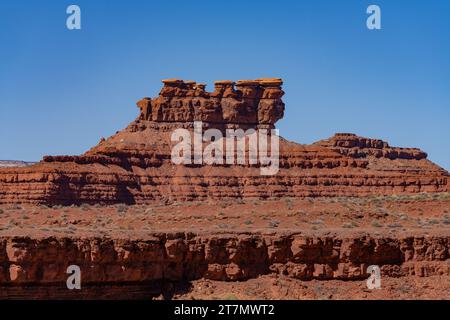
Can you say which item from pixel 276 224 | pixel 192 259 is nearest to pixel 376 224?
pixel 276 224

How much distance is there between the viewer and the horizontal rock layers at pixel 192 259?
44.6 meters

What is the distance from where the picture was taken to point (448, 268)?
4822cm

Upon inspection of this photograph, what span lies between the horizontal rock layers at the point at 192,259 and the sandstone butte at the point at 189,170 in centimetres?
5034

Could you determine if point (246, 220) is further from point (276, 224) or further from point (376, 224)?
point (376, 224)

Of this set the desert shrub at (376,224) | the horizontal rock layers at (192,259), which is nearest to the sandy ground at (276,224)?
the desert shrub at (376,224)

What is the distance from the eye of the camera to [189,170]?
105875 mm

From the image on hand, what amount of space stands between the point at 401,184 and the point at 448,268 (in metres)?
59.8

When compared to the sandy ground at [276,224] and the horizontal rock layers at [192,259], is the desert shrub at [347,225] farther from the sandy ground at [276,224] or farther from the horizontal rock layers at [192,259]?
the horizontal rock layers at [192,259]

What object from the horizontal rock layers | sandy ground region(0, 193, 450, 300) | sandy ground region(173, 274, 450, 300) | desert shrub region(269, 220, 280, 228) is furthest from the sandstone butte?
sandy ground region(173, 274, 450, 300)

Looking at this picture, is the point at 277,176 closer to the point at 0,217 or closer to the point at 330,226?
the point at 0,217

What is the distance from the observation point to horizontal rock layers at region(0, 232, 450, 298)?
44562 mm

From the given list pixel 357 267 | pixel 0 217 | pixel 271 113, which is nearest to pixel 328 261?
pixel 357 267

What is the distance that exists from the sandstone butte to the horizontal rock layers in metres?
50.3

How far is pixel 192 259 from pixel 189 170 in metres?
59.0
